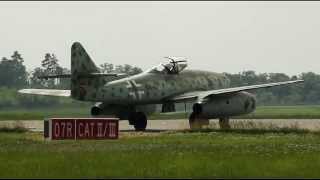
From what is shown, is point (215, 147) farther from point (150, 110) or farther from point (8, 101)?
point (8, 101)

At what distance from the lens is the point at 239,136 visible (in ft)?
108

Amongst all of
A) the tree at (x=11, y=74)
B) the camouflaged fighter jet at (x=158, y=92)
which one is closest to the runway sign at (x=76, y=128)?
the camouflaged fighter jet at (x=158, y=92)

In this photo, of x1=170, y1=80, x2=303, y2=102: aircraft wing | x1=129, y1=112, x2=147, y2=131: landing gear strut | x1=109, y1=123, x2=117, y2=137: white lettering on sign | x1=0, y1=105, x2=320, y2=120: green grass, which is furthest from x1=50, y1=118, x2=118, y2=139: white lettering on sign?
x1=0, y1=105, x2=320, y2=120: green grass

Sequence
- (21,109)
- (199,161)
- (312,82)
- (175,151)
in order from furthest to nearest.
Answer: (312,82), (21,109), (175,151), (199,161)

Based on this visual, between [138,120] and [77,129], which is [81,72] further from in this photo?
[77,129]

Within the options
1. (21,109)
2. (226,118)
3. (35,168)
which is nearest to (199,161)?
(35,168)

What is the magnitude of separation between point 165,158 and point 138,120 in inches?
896

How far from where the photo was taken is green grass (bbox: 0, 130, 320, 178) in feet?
65.0

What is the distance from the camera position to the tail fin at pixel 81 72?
4166 cm

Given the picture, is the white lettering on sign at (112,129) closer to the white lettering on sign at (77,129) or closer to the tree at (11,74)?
the white lettering on sign at (77,129)

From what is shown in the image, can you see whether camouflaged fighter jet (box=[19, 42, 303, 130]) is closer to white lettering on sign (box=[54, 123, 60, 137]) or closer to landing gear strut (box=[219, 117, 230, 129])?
landing gear strut (box=[219, 117, 230, 129])

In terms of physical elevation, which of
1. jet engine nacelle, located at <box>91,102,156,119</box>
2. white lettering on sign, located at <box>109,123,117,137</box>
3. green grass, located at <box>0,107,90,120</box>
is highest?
green grass, located at <box>0,107,90,120</box>

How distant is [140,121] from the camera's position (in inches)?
1790

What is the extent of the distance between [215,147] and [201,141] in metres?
3.17
